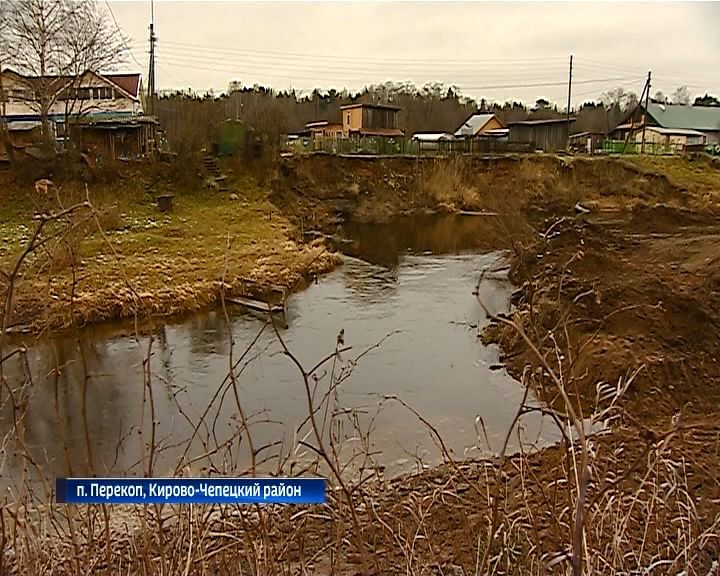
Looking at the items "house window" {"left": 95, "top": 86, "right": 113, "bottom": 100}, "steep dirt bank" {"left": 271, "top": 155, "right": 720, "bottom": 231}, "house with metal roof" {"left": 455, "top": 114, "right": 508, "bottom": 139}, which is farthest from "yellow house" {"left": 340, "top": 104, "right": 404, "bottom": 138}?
"house window" {"left": 95, "top": 86, "right": 113, "bottom": 100}

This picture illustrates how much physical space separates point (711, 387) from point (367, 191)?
62.0 feet

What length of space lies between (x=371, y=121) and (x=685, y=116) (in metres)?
21.1

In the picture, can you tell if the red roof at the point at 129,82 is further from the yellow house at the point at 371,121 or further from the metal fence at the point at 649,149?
the metal fence at the point at 649,149

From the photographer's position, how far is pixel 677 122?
43.1m

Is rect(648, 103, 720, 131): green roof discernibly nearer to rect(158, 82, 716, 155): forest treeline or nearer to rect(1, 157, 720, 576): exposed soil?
rect(158, 82, 716, 155): forest treeline

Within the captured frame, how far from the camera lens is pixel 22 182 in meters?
18.8

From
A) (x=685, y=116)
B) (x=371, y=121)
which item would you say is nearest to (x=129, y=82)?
(x=371, y=121)

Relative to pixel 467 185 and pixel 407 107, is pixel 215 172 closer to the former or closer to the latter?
pixel 467 185

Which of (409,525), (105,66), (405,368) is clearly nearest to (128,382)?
(405,368)

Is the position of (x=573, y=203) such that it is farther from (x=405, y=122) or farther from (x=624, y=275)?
(x=405, y=122)

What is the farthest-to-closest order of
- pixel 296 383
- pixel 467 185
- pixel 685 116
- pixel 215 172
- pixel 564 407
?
pixel 685 116
pixel 467 185
pixel 215 172
pixel 296 383
pixel 564 407

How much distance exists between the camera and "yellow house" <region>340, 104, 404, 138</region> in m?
35.6

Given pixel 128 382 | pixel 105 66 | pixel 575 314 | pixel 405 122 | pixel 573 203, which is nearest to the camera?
pixel 128 382

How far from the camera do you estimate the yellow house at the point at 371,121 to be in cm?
3556
